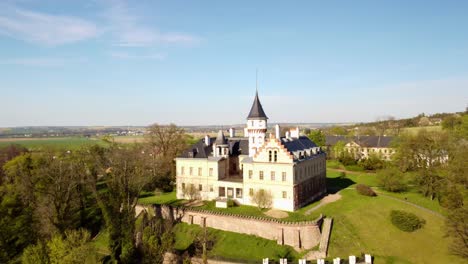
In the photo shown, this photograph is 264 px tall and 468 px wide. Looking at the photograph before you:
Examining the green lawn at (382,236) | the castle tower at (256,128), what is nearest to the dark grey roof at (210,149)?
the castle tower at (256,128)

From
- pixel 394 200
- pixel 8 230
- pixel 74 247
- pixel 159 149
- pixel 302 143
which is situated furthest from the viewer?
pixel 159 149

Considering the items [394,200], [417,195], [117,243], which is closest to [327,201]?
[394,200]

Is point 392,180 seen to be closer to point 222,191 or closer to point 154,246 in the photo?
point 222,191

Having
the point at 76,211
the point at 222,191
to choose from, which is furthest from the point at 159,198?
the point at 76,211

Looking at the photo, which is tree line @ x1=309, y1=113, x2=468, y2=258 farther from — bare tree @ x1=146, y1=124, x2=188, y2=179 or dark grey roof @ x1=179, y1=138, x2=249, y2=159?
bare tree @ x1=146, y1=124, x2=188, y2=179

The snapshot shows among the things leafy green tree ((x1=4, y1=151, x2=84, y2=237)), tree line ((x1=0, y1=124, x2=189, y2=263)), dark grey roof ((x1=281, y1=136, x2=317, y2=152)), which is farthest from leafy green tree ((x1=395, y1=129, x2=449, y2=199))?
leafy green tree ((x1=4, y1=151, x2=84, y2=237))

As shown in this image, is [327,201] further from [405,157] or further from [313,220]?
[405,157]

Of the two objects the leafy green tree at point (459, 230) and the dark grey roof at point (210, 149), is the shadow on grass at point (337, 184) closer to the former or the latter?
the dark grey roof at point (210, 149)
